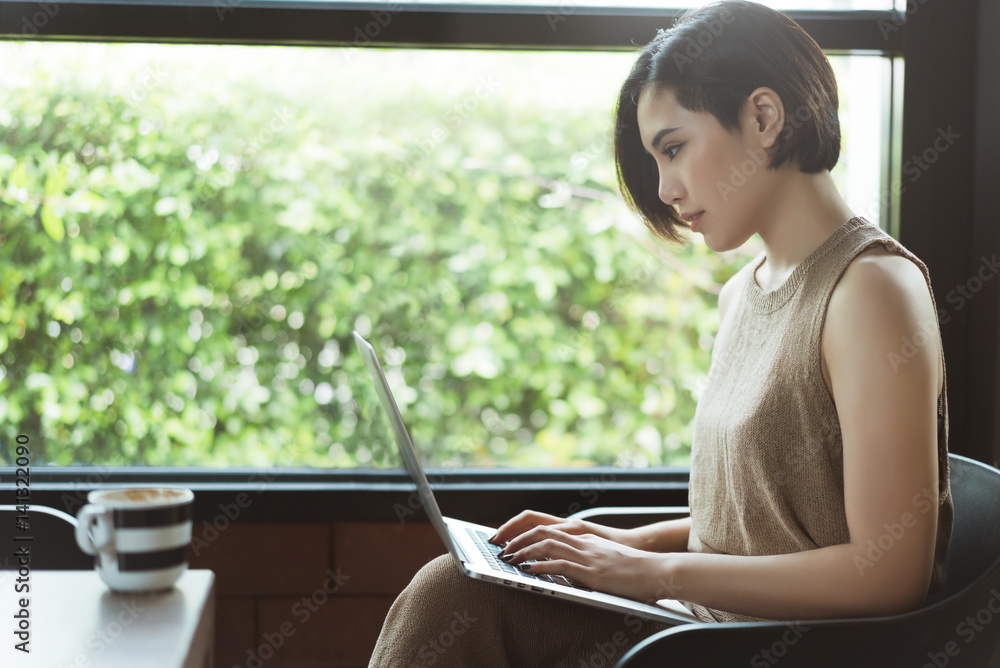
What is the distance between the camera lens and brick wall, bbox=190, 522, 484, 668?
1.51 m

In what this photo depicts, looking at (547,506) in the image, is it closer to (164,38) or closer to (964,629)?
(964,629)

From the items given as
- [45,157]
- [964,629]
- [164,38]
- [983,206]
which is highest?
[164,38]

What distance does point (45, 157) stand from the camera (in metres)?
1.58

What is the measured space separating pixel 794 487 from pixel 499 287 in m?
0.91

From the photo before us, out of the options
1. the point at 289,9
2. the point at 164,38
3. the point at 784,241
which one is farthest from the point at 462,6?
the point at 784,241

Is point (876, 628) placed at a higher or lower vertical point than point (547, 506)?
higher

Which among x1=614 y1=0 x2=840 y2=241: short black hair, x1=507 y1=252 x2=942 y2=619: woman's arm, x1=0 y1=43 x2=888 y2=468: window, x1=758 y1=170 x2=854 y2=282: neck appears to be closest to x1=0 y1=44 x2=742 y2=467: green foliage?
x1=0 y1=43 x2=888 y2=468: window

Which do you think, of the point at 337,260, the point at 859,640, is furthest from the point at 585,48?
the point at 859,640

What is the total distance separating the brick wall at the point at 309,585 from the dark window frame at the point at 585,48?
0.12 ft

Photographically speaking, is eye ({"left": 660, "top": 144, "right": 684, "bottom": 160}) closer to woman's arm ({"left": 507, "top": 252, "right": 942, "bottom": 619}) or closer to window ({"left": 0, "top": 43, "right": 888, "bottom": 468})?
woman's arm ({"left": 507, "top": 252, "right": 942, "bottom": 619})

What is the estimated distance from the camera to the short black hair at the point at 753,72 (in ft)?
3.35

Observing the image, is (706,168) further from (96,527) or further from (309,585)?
(309,585)

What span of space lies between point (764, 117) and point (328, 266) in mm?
970

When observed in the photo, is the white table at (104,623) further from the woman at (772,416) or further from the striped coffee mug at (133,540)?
the woman at (772,416)
